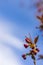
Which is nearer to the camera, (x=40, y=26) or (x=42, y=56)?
(x=40, y=26)

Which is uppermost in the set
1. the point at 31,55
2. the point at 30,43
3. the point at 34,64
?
the point at 30,43

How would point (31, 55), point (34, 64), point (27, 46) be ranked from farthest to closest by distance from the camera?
point (27, 46) < point (31, 55) < point (34, 64)

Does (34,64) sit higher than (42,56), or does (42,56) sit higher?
(42,56)

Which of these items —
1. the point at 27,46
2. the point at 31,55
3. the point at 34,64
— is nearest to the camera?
the point at 34,64

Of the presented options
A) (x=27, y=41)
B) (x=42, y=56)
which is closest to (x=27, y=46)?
(x=27, y=41)

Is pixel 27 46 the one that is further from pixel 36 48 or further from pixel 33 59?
pixel 33 59

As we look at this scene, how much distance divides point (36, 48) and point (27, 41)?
384 mm

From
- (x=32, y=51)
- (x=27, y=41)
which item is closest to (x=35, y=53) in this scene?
(x=32, y=51)

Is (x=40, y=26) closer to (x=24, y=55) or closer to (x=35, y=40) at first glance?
(x=35, y=40)

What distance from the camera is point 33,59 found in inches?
277

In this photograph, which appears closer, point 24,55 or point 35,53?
point 35,53

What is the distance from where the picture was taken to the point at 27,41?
25.5ft

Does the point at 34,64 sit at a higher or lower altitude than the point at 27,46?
lower

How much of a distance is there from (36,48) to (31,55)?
1.67 ft
